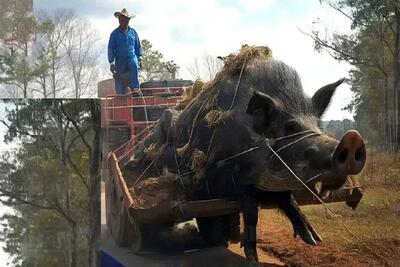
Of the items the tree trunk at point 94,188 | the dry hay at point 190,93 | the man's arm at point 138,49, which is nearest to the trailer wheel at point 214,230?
the dry hay at point 190,93

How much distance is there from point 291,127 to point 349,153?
466 millimetres

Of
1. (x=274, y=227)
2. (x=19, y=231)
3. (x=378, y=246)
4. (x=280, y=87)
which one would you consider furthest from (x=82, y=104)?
(x=378, y=246)

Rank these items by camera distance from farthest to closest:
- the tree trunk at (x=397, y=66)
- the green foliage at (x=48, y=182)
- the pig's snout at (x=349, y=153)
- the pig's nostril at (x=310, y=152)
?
the tree trunk at (x=397, y=66), the pig's nostril at (x=310, y=152), the pig's snout at (x=349, y=153), the green foliage at (x=48, y=182)

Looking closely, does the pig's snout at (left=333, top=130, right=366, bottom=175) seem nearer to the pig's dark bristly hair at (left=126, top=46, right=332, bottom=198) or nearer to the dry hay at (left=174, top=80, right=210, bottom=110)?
the pig's dark bristly hair at (left=126, top=46, right=332, bottom=198)

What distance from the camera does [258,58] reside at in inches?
132

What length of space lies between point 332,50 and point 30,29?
93.0 inches

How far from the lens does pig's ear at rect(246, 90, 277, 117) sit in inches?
121

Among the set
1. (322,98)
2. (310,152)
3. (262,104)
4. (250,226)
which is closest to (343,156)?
(310,152)

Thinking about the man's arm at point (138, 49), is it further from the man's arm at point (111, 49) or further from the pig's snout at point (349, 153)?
the pig's snout at point (349, 153)

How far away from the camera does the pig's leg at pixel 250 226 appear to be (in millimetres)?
3270

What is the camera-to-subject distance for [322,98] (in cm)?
330

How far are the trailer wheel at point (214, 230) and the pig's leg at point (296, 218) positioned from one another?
36 centimetres

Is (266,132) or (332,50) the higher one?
(332,50)

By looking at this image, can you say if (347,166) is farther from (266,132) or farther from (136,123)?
(136,123)
